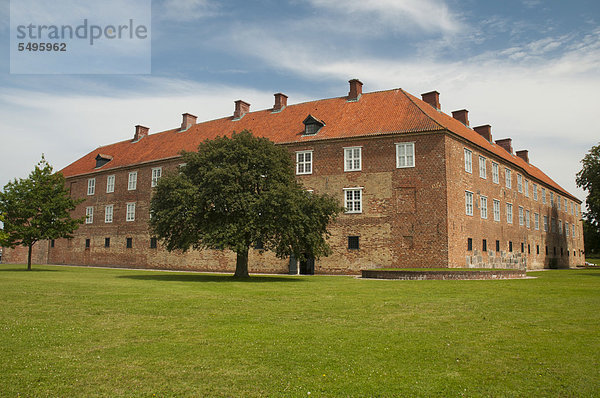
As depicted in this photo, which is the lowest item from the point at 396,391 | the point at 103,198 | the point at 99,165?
the point at 396,391

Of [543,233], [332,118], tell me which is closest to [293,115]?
[332,118]

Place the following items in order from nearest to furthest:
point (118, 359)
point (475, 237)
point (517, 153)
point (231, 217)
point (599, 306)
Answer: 1. point (118, 359)
2. point (599, 306)
3. point (231, 217)
4. point (475, 237)
5. point (517, 153)

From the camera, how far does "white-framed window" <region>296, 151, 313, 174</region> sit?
110 feet

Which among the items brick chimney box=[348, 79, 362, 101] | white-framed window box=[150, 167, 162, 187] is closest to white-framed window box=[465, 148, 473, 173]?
brick chimney box=[348, 79, 362, 101]

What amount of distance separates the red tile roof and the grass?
20531 millimetres

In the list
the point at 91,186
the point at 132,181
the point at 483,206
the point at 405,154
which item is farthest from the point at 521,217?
the point at 91,186

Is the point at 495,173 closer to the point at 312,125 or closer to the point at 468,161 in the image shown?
the point at 468,161

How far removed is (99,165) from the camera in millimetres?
48312

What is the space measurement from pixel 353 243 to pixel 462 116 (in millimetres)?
17332

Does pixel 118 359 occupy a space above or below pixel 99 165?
below

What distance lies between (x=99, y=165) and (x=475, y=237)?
35956 millimetres

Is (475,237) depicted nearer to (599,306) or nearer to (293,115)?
(293,115)

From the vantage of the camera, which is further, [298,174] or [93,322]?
[298,174]

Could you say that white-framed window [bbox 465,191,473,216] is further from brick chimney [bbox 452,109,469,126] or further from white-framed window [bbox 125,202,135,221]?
white-framed window [bbox 125,202,135,221]
